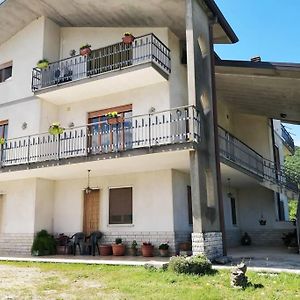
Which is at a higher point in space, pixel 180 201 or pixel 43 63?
pixel 43 63

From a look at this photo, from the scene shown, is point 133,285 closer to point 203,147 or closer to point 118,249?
point 203,147

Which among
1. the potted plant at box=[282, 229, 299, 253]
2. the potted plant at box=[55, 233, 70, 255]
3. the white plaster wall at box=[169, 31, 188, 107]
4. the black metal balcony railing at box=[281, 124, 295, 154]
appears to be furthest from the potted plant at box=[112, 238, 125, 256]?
the black metal balcony railing at box=[281, 124, 295, 154]

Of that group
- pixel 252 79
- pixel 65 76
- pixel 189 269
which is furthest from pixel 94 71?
pixel 189 269

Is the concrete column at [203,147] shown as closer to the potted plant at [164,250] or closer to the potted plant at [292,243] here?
the potted plant at [164,250]

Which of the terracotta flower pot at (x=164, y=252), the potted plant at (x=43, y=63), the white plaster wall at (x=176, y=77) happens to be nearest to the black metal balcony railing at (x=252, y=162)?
the white plaster wall at (x=176, y=77)

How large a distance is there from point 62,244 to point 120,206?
120 inches

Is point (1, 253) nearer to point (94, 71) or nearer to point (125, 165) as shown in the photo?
point (125, 165)

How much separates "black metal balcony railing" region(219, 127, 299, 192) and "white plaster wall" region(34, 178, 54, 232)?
7.86 metres

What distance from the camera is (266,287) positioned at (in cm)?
765

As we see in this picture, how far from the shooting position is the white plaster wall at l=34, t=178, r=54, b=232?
1610 centimetres

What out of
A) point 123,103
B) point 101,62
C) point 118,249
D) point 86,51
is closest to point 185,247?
point 118,249

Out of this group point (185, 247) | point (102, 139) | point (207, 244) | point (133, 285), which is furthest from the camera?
point (102, 139)

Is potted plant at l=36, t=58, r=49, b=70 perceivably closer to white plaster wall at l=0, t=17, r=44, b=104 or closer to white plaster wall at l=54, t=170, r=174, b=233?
white plaster wall at l=0, t=17, r=44, b=104

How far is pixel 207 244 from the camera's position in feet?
37.6
